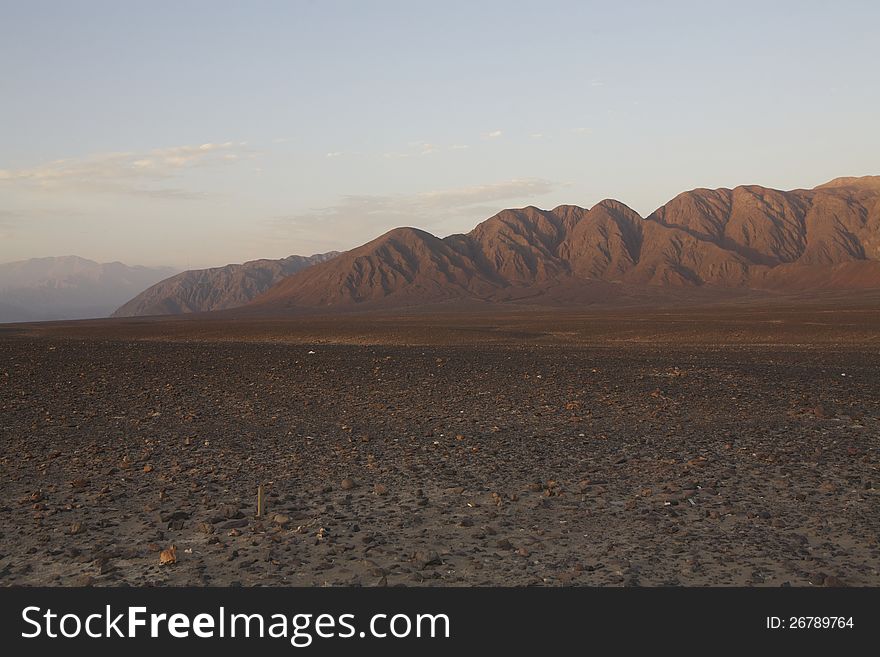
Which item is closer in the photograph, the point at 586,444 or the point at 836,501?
the point at 836,501

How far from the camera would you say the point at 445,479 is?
10.3 m

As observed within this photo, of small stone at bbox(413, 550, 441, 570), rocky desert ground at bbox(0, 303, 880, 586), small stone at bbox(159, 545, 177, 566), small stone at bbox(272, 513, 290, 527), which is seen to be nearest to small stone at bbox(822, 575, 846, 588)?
rocky desert ground at bbox(0, 303, 880, 586)

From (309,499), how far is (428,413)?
262 inches

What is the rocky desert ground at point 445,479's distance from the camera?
6.98 metres

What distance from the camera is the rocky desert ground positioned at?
22.9 feet

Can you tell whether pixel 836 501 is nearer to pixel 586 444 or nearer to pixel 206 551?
pixel 586 444

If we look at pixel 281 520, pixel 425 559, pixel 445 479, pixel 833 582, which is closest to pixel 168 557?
pixel 281 520

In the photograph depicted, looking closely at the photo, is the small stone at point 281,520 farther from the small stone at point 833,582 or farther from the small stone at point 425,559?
the small stone at point 833,582

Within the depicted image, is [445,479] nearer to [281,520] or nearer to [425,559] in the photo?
[281,520]

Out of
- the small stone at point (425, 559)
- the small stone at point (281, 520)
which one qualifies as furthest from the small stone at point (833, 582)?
the small stone at point (281, 520)

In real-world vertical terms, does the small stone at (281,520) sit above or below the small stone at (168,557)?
below

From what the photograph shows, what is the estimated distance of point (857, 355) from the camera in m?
29.3
